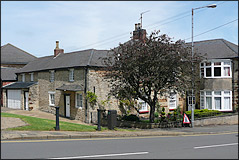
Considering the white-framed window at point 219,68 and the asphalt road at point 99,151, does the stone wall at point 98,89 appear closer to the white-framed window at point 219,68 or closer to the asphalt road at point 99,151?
the white-framed window at point 219,68

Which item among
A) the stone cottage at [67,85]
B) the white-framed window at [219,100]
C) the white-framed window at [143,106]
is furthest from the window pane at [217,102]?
the stone cottage at [67,85]

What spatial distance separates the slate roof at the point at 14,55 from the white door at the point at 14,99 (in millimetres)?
12631

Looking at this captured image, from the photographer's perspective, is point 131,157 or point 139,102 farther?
point 139,102

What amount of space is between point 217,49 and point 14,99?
25100mm

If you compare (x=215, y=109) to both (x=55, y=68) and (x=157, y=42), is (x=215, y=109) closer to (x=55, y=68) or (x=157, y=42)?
(x=157, y=42)

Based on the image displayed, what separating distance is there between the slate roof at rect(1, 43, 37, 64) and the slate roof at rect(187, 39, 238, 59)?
102 ft

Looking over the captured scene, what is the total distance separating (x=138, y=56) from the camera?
60.4ft

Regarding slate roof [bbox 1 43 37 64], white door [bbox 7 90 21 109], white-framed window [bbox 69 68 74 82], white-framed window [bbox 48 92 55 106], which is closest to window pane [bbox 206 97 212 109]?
white-framed window [bbox 69 68 74 82]

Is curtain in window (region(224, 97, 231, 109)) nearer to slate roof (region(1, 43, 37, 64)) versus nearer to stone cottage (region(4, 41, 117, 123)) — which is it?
stone cottage (region(4, 41, 117, 123))

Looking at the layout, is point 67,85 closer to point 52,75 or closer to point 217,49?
point 52,75

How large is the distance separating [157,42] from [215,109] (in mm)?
11966

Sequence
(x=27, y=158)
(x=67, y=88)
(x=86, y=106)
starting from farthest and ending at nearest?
(x=67, y=88)
(x=86, y=106)
(x=27, y=158)

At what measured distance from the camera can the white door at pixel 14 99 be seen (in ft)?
106

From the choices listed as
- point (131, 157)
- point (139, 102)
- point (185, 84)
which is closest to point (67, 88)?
point (139, 102)
